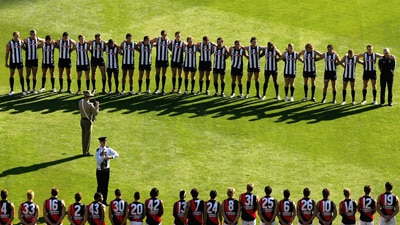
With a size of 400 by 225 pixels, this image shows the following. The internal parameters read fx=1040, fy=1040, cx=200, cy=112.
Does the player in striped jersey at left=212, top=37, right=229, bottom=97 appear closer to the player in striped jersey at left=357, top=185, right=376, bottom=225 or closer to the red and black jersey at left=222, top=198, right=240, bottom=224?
the red and black jersey at left=222, top=198, right=240, bottom=224

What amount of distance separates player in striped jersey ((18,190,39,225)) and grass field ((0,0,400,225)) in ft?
10.2

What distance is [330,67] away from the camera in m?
35.5

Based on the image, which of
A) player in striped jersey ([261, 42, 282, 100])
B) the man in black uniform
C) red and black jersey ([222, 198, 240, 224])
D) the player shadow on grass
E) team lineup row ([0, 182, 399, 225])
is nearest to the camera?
team lineup row ([0, 182, 399, 225])

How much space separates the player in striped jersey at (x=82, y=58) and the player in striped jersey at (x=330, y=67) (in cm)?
809

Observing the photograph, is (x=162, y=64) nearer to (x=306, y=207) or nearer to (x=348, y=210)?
(x=306, y=207)

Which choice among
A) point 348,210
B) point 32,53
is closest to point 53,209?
point 348,210

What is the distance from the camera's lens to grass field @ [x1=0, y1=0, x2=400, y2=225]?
96.0 feet

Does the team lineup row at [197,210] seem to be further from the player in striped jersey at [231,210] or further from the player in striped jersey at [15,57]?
the player in striped jersey at [15,57]

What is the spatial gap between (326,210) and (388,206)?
1.58 metres

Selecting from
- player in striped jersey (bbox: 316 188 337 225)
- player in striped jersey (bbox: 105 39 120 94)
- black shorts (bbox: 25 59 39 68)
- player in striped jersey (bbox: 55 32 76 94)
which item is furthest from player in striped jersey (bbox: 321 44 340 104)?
player in striped jersey (bbox: 316 188 337 225)

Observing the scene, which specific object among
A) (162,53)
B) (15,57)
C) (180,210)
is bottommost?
(180,210)

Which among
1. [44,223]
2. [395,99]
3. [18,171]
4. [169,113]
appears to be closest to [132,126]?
[169,113]

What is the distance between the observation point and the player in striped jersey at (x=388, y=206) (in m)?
25.1

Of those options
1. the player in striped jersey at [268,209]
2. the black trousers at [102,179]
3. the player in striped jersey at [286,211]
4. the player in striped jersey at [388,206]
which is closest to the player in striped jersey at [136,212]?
the black trousers at [102,179]
